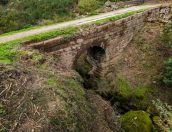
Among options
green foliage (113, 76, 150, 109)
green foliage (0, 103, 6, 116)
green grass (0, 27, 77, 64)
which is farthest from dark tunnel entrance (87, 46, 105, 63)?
green foliage (0, 103, 6, 116)

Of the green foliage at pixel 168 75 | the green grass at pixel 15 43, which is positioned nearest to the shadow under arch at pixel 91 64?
the green grass at pixel 15 43

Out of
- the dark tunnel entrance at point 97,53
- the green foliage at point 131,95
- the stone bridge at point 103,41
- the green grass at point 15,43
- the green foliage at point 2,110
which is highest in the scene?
the green foliage at point 2,110

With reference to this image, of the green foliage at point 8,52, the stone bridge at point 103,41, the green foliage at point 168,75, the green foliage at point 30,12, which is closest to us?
the green foliage at point 8,52

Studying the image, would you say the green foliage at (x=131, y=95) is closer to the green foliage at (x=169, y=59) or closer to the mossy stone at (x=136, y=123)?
the green foliage at (x=169, y=59)

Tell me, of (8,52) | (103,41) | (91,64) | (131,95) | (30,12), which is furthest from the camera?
(30,12)

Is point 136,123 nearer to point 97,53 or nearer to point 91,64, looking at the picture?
point 97,53

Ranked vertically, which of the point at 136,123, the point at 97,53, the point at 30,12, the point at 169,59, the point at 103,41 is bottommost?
the point at 136,123

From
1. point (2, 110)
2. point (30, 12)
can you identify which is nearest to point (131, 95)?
point (30, 12)
